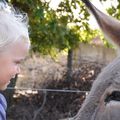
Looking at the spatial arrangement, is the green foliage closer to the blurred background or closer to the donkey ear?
the blurred background

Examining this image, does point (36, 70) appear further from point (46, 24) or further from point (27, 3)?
point (27, 3)

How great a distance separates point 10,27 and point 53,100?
6.64 m

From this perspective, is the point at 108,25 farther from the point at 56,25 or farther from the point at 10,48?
the point at 56,25

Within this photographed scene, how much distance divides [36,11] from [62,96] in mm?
2738

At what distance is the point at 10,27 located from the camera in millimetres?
1801

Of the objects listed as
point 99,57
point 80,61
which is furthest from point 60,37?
point 99,57

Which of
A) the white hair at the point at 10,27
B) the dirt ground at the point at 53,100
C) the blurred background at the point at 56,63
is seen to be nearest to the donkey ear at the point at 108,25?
the white hair at the point at 10,27

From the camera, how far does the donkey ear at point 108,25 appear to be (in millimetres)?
2411

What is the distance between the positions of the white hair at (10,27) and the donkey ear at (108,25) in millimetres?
540

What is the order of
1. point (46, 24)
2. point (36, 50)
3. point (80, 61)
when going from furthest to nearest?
point (80, 61) → point (36, 50) → point (46, 24)

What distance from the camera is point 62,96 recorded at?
336 inches

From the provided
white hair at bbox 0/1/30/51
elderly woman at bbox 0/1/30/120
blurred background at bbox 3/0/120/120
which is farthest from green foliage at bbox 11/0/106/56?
elderly woman at bbox 0/1/30/120

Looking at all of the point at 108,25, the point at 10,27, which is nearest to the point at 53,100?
the point at 108,25

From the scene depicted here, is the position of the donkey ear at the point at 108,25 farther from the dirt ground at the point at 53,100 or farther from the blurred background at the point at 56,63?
the dirt ground at the point at 53,100
